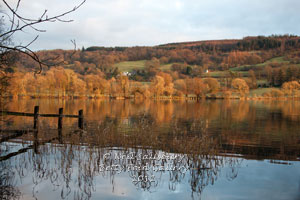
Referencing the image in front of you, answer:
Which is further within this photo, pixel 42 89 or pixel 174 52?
pixel 174 52

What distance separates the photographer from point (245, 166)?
970cm

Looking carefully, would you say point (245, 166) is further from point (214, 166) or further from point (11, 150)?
point (11, 150)

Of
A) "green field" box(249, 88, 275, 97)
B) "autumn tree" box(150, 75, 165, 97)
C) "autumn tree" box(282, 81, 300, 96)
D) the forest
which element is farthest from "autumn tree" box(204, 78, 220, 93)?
"autumn tree" box(282, 81, 300, 96)

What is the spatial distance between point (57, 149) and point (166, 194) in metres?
5.95

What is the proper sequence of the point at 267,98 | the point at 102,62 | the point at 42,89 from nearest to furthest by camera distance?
the point at 42,89 → the point at 267,98 → the point at 102,62

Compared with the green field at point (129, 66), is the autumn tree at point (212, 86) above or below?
below

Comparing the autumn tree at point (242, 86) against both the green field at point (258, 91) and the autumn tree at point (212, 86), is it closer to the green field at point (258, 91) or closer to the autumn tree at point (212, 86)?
the green field at point (258, 91)

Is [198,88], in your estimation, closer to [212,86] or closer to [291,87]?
[212,86]

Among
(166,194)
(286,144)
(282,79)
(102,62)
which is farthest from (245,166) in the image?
(102,62)

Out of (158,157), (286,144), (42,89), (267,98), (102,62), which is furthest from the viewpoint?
(102,62)

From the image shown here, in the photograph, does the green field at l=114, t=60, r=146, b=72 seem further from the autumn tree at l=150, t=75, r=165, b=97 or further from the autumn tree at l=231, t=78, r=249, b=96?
the autumn tree at l=231, t=78, r=249, b=96

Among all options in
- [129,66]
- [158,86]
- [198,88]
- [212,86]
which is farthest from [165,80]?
[129,66]

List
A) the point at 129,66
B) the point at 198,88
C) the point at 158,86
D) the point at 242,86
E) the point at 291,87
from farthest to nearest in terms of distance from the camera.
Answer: the point at 129,66
the point at 291,87
the point at 242,86
the point at 198,88
the point at 158,86

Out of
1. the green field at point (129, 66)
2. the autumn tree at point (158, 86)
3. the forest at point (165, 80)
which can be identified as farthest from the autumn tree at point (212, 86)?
the green field at point (129, 66)
